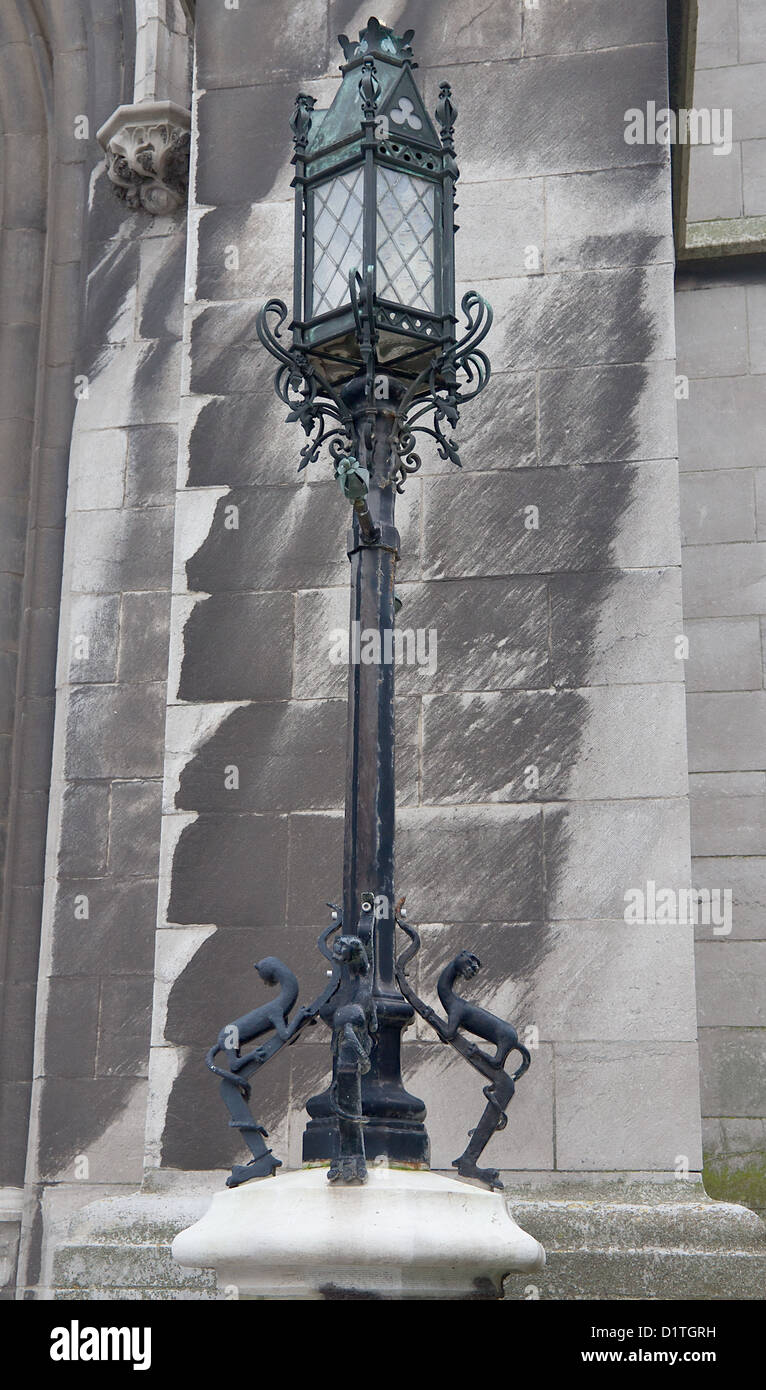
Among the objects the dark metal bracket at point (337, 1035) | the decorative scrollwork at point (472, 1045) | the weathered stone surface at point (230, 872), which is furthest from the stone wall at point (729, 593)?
the dark metal bracket at point (337, 1035)

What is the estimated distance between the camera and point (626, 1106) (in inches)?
231

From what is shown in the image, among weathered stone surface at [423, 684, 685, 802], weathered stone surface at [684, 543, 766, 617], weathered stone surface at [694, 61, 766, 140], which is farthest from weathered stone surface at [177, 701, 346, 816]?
weathered stone surface at [694, 61, 766, 140]

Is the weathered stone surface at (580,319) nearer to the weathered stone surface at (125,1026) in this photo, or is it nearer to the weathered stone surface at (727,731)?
the weathered stone surface at (727,731)

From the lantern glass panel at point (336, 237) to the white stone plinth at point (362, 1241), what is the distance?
2.44 m

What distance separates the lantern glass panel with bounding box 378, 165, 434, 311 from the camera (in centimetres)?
458

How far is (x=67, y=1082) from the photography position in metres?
7.76

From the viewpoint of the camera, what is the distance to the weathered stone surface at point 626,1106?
19.0 ft

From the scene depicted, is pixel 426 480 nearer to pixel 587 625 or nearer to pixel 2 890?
pixel 587 625

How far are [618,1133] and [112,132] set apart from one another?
6.13 meters

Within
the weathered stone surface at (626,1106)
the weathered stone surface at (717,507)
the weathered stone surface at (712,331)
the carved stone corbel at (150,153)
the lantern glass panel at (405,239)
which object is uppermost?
the carved stone corbel at (150,153)

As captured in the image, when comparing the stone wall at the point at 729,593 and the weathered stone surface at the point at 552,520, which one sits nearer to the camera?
the weathered stone surface at the point at 552,520

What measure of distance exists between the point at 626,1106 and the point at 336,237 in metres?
3.23

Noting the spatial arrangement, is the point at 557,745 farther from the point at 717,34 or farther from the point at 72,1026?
the point at 717,34

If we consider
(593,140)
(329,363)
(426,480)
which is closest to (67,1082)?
(426,480)
